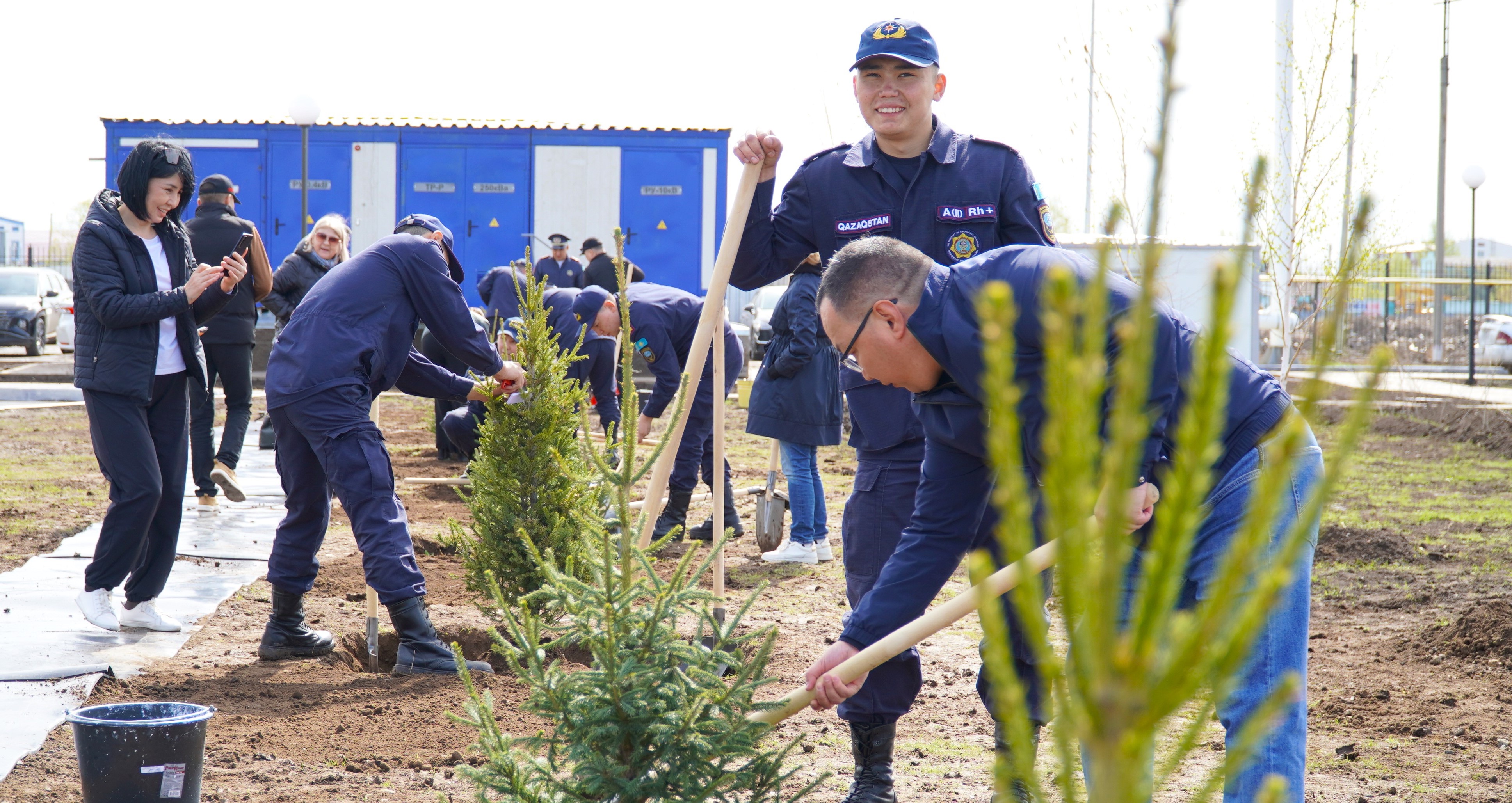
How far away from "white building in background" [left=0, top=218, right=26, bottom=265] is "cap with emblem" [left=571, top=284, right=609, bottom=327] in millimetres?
41583

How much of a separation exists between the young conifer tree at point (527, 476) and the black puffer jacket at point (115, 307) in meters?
1.17

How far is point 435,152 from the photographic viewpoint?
1819cm

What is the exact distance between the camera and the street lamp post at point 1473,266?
755 inches

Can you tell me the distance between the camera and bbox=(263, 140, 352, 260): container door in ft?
58.8

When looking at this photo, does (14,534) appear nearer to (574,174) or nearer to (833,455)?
(833,455)

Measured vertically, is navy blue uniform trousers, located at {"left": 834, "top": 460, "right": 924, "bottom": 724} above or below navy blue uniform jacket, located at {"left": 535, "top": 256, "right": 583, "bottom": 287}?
below

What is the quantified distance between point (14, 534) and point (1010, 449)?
24.7 ft

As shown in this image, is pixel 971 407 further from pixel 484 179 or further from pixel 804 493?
pixel 484 179

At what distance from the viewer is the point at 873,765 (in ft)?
11.0

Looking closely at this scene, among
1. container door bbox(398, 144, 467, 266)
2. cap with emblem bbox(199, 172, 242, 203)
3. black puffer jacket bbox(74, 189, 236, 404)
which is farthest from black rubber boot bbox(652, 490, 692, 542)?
container door bbox(398, 144, 467, 266)

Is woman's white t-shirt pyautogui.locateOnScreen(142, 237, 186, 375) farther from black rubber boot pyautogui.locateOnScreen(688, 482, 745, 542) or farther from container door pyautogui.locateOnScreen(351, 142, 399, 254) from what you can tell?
container door pyautogui.locateOnScreen(351, 142, 399, 254)

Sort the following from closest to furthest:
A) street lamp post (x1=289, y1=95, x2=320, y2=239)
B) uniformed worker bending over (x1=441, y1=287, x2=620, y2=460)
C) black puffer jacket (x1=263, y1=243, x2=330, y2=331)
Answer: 1. uniformed worker bending over (x1=441, y1=287, x2=620, y2=460)
2. black puffer jacket (x1=263, y1=243, x2=330, y2=331)
3. street lamp post (x1=289, y1=95, x2=320, y2=239)

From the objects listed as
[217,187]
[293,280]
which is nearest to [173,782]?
[293,280]

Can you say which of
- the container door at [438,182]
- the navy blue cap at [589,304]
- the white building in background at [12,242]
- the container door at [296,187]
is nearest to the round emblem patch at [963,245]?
the navy blue cap at [589,304]
